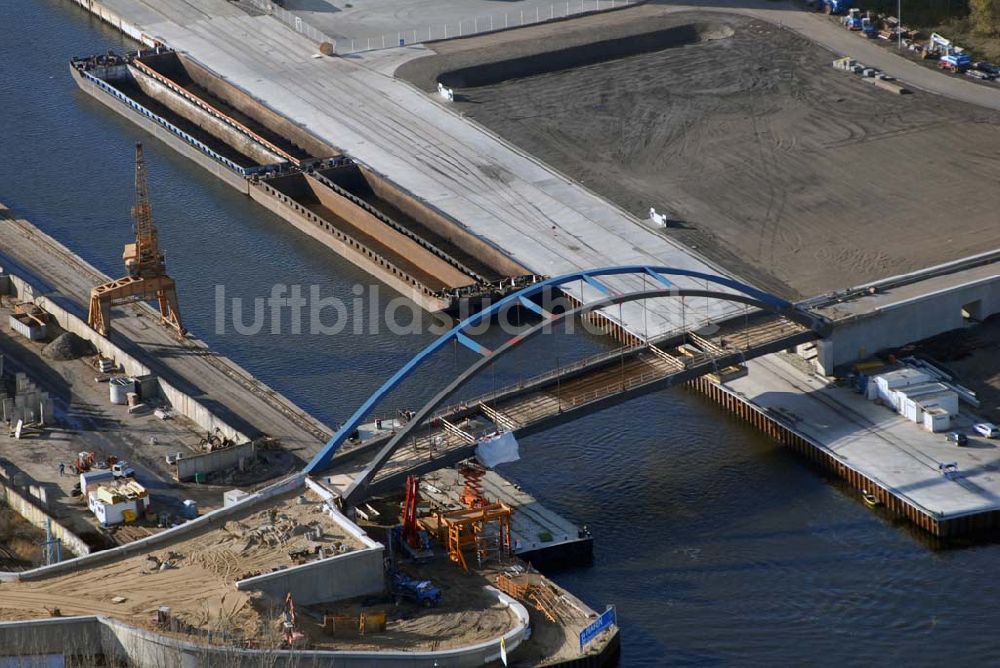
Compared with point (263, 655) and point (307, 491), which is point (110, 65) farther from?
point (263, 655)

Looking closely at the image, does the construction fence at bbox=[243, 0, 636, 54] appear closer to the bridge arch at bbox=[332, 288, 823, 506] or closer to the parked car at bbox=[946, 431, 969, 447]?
the bridge arch at bbox=[332, 288, 823, 506]

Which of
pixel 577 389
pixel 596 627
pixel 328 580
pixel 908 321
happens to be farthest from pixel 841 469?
pixel 328 580

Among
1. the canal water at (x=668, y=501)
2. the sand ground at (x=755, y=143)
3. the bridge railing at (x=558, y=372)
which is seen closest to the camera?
the canal water at (x=668, y=501)

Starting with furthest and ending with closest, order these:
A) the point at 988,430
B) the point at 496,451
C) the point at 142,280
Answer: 1. the point at 142,280
2. the point at 988,430
3. the point at 496,451

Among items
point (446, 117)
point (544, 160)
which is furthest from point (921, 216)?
point (446, 117)

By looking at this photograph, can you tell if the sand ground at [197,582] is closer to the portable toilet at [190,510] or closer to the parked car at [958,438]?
the portable toilet at [190,510]

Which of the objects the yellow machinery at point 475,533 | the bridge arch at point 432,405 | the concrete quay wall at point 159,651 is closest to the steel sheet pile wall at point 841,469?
the bridge arch at point 432,405

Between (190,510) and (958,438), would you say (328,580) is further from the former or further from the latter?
(958,438)
